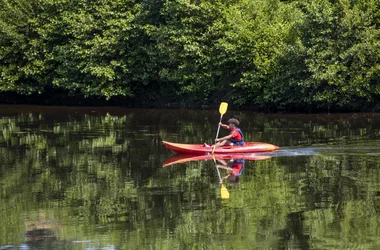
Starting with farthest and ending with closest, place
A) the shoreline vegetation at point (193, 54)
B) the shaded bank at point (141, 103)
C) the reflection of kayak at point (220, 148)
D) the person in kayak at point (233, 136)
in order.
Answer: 1. the shaded bank at point (141, 103)
2. the shoreline vegetation at point (193, 54)
3. the person in kayak at point (233, 136)
4. the reflection of kayak at point (220, 148)

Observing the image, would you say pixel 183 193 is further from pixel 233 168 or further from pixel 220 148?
pixel 220 148

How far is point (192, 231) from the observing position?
45.7 feet

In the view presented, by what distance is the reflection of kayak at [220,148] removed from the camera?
23.2 meters

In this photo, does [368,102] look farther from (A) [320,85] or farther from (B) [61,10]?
(B) [61,10]

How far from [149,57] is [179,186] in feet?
82.0

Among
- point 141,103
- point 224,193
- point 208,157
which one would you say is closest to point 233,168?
point 208,157

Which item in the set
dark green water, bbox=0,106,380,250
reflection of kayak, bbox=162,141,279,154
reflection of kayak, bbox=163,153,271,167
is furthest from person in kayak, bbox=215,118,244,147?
dark green water, bbox=0,106,380,250

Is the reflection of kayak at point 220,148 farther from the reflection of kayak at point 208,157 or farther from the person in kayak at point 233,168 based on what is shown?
the person in kayak at point 233,168

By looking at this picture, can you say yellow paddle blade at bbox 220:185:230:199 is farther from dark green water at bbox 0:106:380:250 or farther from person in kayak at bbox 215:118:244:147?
person in kayak at bbox 215:118:244:147

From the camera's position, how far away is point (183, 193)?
17.5 meters

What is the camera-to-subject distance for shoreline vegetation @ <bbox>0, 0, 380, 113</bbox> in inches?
1399

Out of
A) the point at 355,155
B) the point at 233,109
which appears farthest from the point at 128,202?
the point at 233,109

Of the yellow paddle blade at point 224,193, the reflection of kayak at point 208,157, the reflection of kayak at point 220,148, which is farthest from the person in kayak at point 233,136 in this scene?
the yellow paddle blade at point 224,193

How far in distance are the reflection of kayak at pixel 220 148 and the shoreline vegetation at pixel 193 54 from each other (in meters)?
12.2
